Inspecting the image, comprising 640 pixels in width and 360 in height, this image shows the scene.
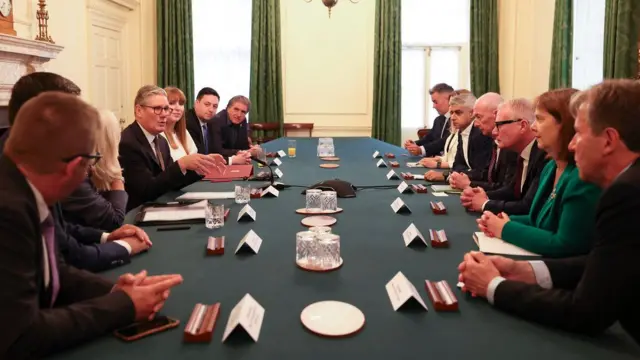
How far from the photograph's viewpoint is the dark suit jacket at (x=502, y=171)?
3154 millimetres

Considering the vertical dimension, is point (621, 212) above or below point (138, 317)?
above

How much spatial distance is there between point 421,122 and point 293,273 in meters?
7.05

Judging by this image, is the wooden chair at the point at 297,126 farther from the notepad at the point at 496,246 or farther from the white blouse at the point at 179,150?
the notepad at the point at 496,246

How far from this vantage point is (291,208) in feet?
8.59

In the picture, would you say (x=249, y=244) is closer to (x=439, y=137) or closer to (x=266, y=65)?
(x=439, y=137)

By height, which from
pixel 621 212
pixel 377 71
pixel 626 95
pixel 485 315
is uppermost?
pixel 377 71

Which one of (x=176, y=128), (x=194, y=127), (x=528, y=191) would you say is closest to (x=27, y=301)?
(x=528, y=191)

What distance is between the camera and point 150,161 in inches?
125

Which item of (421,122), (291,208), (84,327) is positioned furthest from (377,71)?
(84,327)

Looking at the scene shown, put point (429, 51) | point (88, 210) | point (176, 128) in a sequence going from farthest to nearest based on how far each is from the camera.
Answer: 1. point (429, 51)
2. point (176, 128)
3. point (88, 210)

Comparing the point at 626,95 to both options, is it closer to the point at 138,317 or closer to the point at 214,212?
the point at 138,317

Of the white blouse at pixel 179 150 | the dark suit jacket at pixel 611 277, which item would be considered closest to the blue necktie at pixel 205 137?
the white blouse at pixel 179 150

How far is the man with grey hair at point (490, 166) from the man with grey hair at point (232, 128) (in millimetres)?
2695

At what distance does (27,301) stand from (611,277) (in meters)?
1.17
